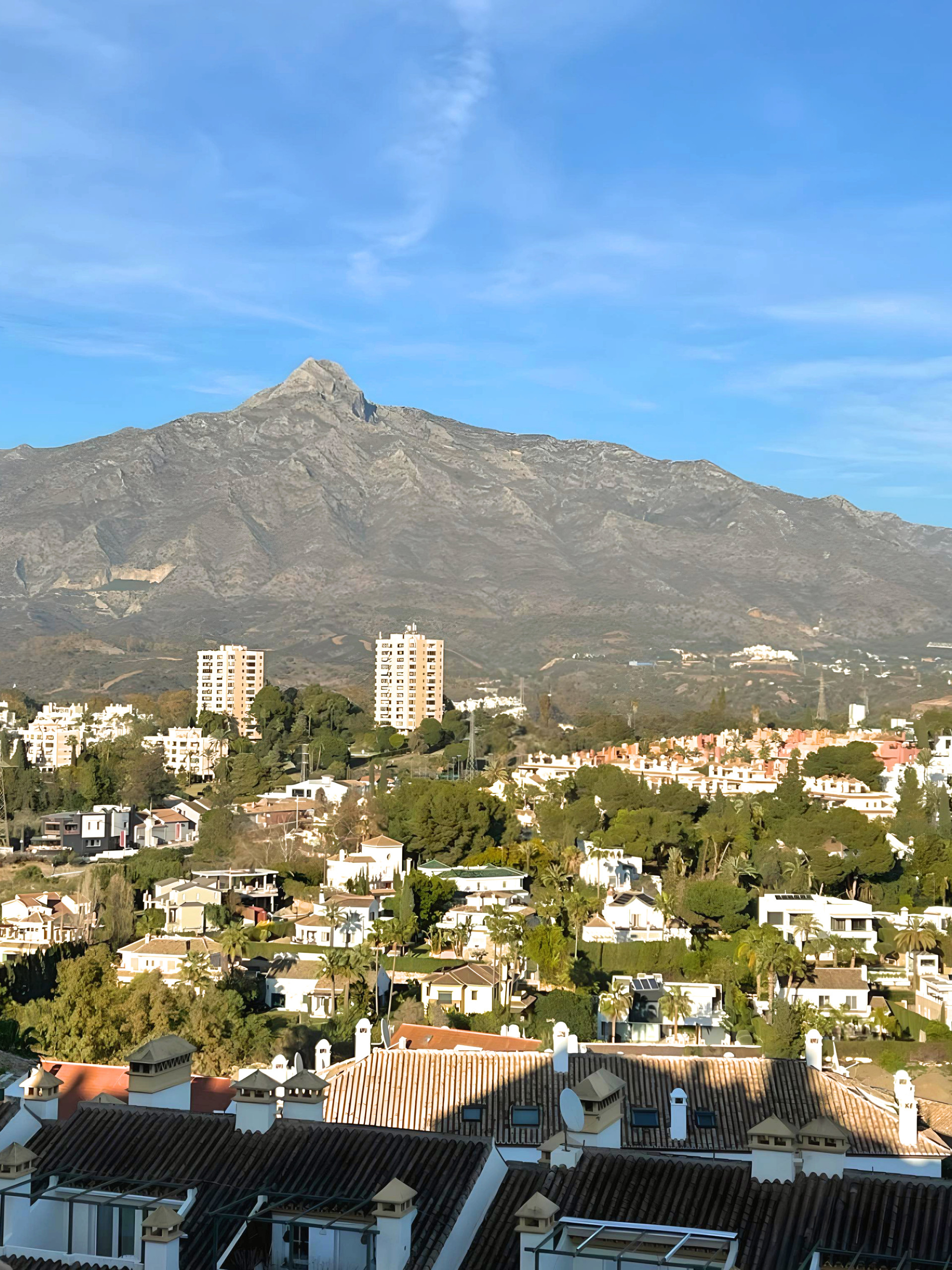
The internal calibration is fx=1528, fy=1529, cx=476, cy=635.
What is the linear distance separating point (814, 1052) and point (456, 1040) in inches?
382

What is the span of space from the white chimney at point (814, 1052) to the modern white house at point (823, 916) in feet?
78.9

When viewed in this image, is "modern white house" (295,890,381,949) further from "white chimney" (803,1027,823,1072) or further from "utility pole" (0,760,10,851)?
"white chimney" (803,1027,823,1072)

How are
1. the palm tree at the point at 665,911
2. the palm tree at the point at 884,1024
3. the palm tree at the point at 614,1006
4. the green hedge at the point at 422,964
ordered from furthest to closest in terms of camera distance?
the palm tree at the point at 665,911 → the green hedge at the point at 422,964 → the palm tree at the point at 884,1024 → the palm tree at the point at 614,1006

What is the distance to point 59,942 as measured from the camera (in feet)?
141

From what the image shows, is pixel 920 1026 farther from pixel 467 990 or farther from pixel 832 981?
pixel 467 990

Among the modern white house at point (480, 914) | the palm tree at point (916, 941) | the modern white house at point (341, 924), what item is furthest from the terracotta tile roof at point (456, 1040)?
the palm tree at point (916, 941)

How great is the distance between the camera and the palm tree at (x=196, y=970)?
1411 inches

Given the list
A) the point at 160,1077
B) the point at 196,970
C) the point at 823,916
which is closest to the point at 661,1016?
the point at 823,916

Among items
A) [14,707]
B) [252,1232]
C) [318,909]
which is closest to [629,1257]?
[252,1232]

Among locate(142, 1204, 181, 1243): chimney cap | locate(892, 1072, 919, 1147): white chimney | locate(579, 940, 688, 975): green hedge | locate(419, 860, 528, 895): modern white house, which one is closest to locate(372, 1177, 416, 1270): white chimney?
locate(142, 1204, 181, 1243): chimney cap

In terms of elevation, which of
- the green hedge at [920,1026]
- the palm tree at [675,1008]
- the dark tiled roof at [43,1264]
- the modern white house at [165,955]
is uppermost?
the dark tiled roof at [43,1264]

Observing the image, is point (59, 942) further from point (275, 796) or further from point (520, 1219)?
point (520, 1219)

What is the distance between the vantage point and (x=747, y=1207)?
8.09m

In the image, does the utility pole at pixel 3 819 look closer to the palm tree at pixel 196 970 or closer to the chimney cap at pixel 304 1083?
the palm tree at pixel 196 970
